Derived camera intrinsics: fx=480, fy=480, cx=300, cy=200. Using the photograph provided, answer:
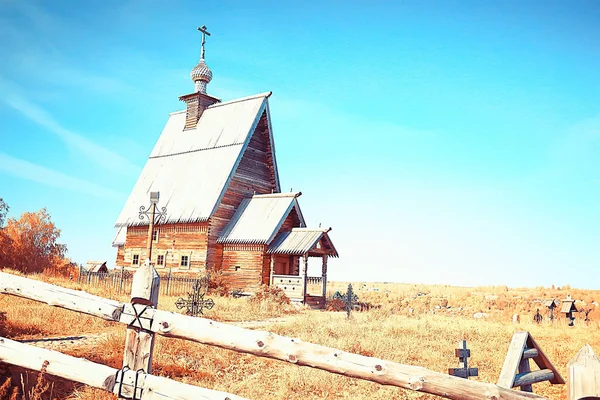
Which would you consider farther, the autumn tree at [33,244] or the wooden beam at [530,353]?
the autumn tree at [33,244]

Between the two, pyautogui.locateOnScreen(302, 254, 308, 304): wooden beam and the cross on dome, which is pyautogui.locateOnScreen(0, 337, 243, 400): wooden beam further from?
the cross on dome

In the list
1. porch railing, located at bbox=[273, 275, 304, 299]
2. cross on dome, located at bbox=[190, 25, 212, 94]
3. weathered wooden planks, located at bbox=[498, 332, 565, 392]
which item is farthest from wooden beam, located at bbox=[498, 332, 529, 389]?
cross on dome, located at bbox=[190, 25, 212, 94]

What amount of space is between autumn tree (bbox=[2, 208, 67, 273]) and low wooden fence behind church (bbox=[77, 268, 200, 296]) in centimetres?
1450

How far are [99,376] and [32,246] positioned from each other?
44.0m

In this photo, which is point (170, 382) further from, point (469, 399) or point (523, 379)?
point (523, 379)

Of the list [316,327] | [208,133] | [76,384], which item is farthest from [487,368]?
[208,133]

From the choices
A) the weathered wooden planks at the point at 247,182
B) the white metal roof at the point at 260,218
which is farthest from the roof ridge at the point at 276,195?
the weathered wooden planks at the point at 247,182

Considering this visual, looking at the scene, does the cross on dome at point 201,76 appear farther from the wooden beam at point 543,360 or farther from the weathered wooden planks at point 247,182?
the wooden beam at point 543,360

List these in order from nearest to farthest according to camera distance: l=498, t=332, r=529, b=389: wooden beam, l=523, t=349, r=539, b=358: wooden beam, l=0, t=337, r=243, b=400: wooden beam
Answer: l=0, t=337, r=243, b=400: wooden beam
l=498, t=332, r=529, b=389: wooden beam
l=523, t=349, r=539, b=358: wooden beam

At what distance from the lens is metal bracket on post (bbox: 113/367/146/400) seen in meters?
4.84

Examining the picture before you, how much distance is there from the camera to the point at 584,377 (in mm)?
3553

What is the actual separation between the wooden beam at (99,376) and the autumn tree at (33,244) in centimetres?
3822

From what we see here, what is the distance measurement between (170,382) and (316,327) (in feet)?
32.8

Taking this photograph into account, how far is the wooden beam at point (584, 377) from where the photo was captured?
3527 mm
